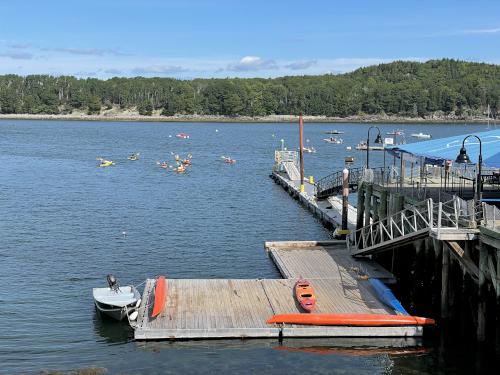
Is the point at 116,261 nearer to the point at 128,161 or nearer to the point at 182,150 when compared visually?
the point at 128,161

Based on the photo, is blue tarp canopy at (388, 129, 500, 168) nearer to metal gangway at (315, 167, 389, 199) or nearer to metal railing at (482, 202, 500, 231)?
metal railing at (482, 202, 500, 231)

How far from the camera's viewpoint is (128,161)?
308 ft

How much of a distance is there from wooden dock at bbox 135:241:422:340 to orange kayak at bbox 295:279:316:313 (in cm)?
29

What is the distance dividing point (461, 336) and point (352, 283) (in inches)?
195

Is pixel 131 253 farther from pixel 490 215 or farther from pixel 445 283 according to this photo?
pixel 490 215

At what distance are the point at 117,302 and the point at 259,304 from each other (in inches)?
187

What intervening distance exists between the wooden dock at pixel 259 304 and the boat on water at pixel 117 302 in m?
0.34

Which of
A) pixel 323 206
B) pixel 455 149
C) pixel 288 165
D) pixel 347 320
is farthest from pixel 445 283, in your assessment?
pixel 288 165

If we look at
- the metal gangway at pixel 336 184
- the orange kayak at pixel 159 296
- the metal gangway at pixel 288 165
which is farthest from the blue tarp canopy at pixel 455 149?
the metal gangway at pixel 288 165

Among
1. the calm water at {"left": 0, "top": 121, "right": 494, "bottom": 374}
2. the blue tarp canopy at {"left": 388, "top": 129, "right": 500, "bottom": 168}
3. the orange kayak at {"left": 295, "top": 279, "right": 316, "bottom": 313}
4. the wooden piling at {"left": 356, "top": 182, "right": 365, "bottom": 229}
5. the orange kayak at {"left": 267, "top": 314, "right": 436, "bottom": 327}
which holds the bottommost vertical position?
the calm water at {"left": 0, "top": 121, "right": 494, "bottom": 374}

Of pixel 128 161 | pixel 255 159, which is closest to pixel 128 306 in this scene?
pixel 128 161

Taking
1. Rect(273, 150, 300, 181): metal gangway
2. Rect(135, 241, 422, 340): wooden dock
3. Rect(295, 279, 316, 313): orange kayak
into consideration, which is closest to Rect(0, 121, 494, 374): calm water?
Rect(135, 241, 422, 340): wooden dock

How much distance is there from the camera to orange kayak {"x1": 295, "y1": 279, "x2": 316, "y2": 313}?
80.1ft

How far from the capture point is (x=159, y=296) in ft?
82.4
